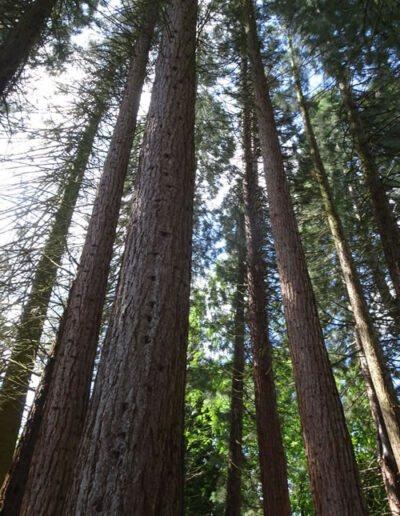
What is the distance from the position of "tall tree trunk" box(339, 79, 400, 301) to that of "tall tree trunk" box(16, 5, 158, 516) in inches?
184

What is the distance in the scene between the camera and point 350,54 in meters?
6.34

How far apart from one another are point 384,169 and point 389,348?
5.10 metres

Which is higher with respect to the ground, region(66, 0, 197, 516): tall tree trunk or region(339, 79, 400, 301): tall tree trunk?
region(339, 79, 400, 301): tall tree trunk

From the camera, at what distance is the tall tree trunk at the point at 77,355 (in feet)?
12.2

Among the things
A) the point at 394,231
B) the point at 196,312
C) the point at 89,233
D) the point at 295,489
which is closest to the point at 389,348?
the point at 394,231

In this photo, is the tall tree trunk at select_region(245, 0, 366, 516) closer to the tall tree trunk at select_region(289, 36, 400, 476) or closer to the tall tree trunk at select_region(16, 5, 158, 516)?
the tall tree trunk at select_region(289, 36, 400, 476)

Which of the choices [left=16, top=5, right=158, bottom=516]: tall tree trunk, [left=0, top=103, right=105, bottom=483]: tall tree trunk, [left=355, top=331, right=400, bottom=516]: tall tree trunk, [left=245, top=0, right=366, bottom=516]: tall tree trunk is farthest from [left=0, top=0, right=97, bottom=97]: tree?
[left=355, top=331, right=400, bottom=516]: tall tree trunk

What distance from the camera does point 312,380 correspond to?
4.06 metres

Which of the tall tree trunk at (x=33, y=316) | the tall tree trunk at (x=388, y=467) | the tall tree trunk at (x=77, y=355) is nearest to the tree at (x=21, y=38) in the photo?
the tall tree trunk at (x=77, y=355)

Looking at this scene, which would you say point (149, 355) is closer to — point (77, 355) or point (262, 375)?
point (77, 355)

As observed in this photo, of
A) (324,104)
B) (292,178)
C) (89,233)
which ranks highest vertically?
(324,104)

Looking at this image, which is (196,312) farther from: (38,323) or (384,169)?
(384,169)

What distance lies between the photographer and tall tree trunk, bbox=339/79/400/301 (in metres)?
6.09

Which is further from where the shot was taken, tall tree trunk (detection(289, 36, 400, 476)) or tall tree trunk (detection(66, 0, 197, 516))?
tall tree trunk (detection(289, 36, 400, 476))
